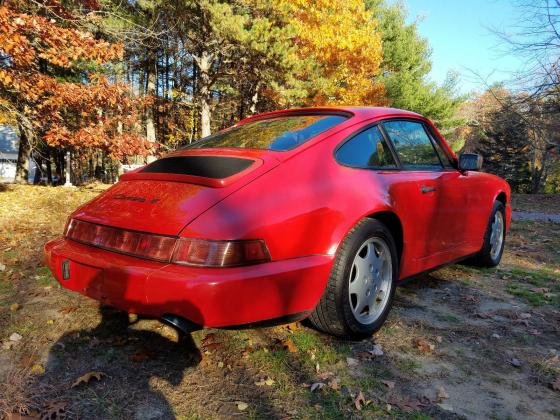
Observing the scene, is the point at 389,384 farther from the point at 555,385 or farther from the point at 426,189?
the point at 426,189

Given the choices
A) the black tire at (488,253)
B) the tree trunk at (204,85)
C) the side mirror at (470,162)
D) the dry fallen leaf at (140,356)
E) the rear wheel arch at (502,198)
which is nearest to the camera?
the dry fallen leaf at (140,356)

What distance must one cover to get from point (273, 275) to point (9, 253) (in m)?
3.99

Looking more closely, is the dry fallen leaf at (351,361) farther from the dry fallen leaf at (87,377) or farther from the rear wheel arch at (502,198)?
the rear wheel arch at (502,198)

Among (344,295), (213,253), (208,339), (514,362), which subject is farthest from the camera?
(208,339)

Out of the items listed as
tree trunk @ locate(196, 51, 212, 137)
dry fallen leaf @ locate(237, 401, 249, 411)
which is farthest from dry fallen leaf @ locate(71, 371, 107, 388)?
tree trunk @ locate(196, 51, 212, 137)

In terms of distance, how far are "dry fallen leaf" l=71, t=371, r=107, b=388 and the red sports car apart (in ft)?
1.24

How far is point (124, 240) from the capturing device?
7.39ft

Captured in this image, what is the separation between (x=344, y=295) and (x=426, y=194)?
1191 mm

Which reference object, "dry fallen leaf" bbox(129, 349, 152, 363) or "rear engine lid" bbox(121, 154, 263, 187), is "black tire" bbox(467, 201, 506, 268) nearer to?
"rear engine lid" bbox(121, 154, 263, 187)

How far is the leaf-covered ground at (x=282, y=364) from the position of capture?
2.05 m

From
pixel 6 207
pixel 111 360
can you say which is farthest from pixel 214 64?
pixel 111 360

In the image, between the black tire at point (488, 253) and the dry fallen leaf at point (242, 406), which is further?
the black tire at point (488, 253)

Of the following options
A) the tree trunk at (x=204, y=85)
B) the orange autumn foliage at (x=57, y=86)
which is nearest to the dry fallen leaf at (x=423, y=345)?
the orange autumn foliage at (x=57, y=86)

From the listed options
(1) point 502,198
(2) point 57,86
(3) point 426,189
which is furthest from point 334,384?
(2) point 57,86
